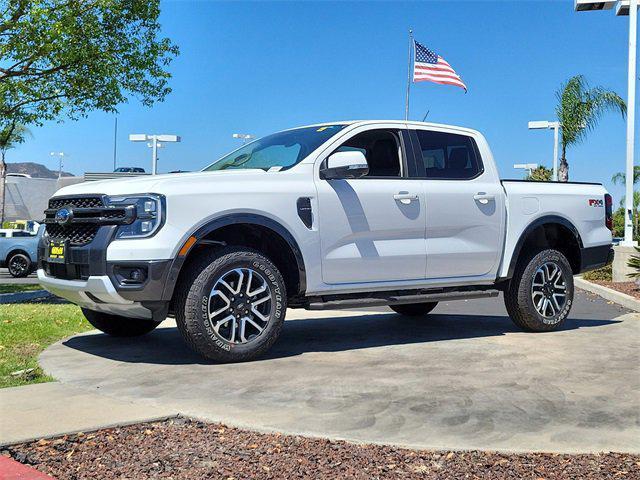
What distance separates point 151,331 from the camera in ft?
26.2

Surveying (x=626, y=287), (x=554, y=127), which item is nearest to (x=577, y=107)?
(x=554, y=127)

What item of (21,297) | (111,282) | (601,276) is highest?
(111,282)

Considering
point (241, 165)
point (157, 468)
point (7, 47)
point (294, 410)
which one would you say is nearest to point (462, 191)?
point (241, 165)

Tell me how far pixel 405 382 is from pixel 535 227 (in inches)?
127

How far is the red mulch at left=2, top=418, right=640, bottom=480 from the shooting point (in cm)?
352

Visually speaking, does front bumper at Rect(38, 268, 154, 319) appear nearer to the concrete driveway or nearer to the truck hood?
the concrete driveway

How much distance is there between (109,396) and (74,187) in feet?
7.24

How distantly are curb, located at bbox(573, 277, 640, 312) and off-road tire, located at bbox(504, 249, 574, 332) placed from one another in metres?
3.24

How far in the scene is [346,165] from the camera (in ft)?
20.9

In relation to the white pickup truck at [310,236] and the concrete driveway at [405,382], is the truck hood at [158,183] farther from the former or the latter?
the concrete driveway at [405,382]

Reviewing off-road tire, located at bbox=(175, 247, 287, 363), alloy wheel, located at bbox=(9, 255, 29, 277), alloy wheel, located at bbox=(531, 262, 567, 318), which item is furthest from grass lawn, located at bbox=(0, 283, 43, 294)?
alloy wheel, located at bbox=(531, 262, 567, 318)

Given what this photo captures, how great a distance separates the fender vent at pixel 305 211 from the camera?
6.31 meters

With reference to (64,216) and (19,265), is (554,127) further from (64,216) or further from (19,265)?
(64,216)

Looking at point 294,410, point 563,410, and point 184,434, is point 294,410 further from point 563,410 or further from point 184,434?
point 563,410
